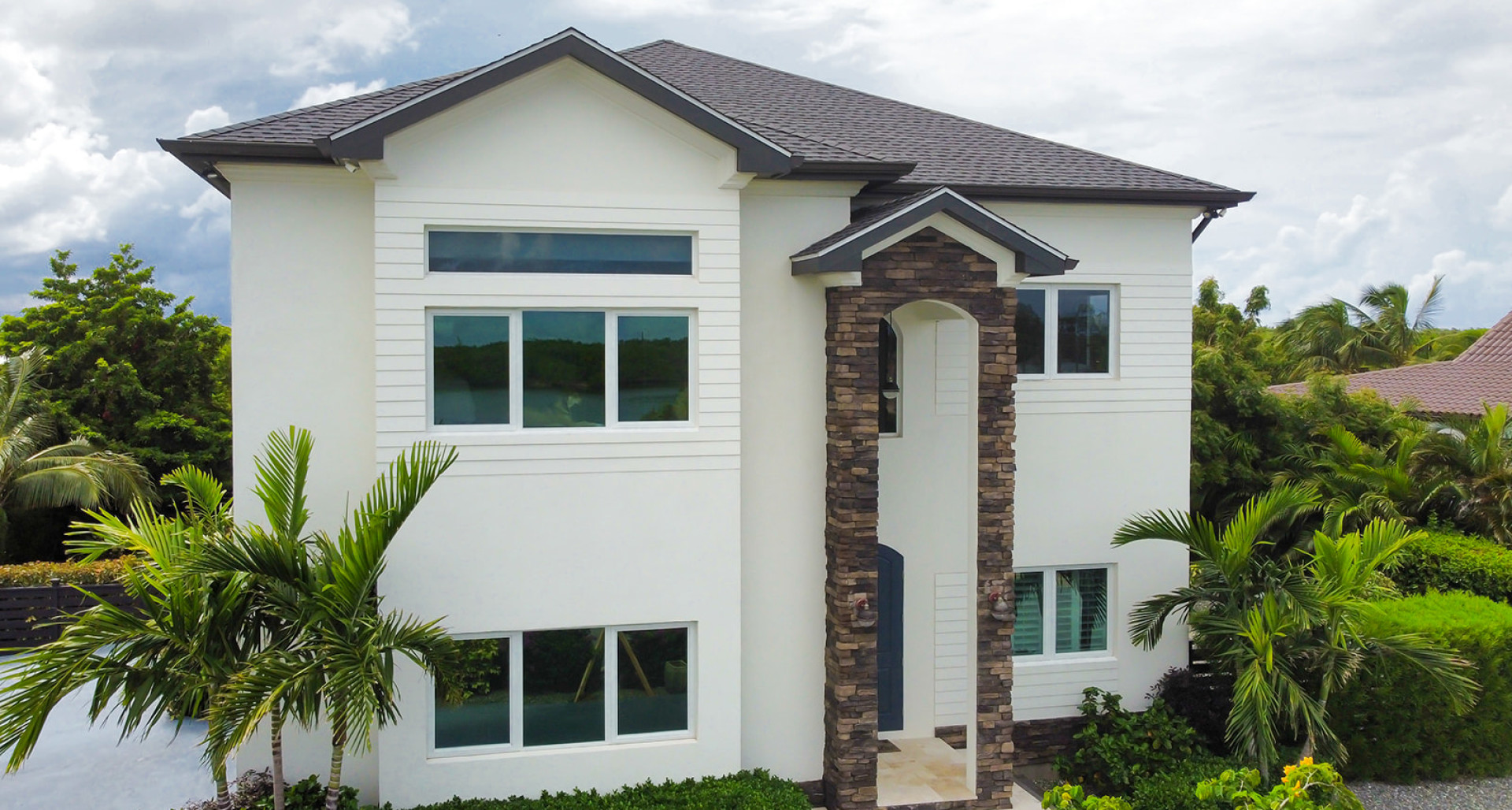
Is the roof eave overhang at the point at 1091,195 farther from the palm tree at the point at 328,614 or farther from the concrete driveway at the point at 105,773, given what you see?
the concrete driveway at the point at 105,773

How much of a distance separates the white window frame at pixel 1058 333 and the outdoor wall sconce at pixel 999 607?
300 cm

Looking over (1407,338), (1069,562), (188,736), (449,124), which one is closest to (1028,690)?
(1069,562)

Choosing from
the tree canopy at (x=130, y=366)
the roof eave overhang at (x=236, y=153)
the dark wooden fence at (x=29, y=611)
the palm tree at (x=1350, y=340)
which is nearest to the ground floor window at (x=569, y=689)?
the roof eave overhang at (x=236, y=153)

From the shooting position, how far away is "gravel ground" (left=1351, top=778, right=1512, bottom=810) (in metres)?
11.7

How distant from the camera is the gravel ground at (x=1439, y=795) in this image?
38.4ft

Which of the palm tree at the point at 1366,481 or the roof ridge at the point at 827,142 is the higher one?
the roof ridge at the point at 827,142

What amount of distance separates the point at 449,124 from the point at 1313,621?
31.9 ft

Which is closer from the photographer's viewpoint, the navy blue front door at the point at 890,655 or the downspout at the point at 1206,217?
the navy blue front door at the point at 890,655

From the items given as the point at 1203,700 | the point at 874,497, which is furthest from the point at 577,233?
the point at 1203,700

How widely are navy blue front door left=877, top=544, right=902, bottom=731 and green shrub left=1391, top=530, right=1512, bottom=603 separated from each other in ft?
22.6

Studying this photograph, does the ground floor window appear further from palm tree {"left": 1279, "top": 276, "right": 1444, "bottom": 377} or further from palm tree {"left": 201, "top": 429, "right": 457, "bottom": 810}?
palm tree {"left": 1279, "top": 276, "right": 1444, "bottom": 377}

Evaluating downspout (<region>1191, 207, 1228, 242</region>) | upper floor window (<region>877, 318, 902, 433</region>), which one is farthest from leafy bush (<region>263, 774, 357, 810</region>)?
downspout (<region>1191, 207, 1228, 242</region>)

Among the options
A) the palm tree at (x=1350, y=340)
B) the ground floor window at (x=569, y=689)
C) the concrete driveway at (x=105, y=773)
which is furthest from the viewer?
the palm tree at (x=1350, y=340)

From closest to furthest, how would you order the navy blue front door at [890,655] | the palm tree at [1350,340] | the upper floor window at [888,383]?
the upper floor window at [888,383] < the navy blue front door at [890,655] < the palm tree at [1350,340]
